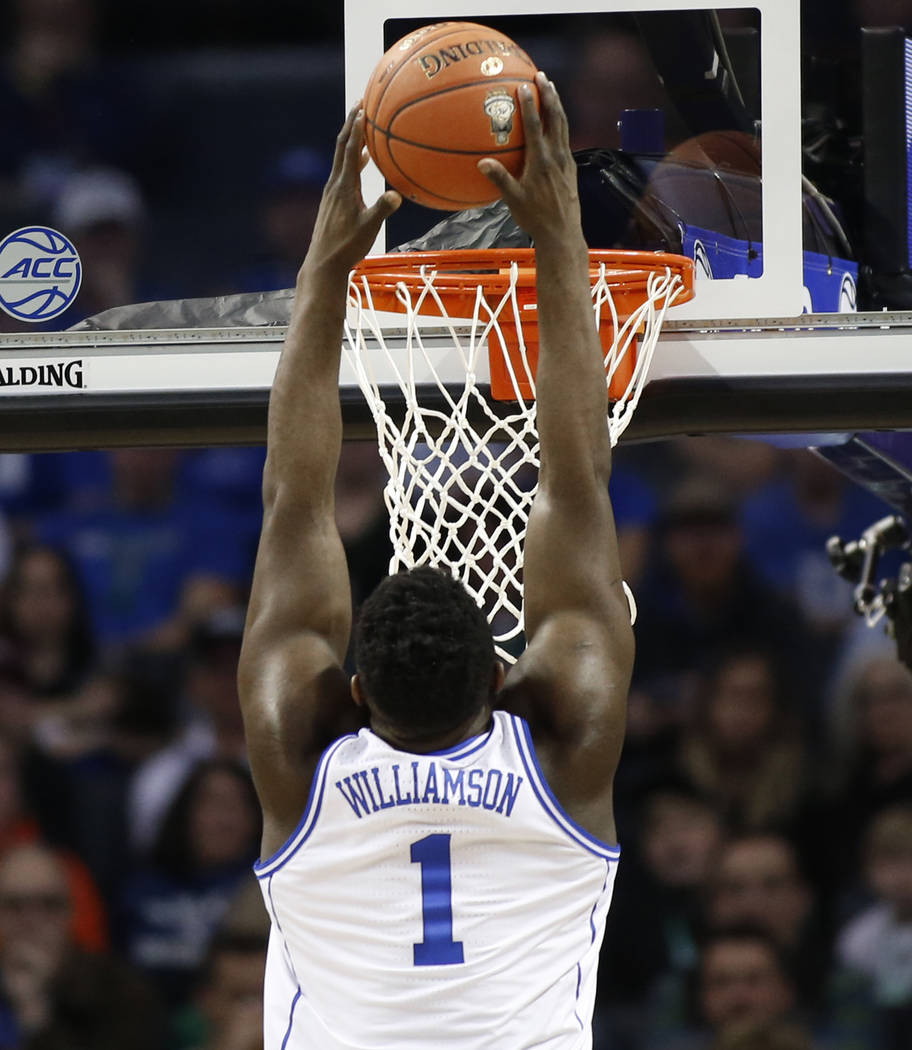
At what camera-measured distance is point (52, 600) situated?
215 inches

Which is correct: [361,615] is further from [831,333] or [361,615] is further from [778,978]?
[778,978]

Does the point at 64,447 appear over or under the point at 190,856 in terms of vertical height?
over

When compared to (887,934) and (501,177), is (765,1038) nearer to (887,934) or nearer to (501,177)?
(887,934)

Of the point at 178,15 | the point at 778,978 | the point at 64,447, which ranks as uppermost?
the point at 178,15

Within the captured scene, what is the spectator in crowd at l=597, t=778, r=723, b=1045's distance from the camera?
5.00 meters

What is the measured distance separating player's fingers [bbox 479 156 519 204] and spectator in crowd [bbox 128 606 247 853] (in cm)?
366

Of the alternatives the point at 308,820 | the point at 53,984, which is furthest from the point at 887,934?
the point at 308,820

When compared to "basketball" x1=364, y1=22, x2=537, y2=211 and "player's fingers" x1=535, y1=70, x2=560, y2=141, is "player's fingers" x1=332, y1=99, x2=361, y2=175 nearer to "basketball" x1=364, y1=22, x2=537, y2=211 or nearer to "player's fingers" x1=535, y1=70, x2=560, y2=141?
"basketball" x1=364, y1=22, x2=537, y2=211

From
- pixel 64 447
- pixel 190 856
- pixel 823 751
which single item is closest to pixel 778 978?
pixel 823 751

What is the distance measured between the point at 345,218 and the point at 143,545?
3.98 m

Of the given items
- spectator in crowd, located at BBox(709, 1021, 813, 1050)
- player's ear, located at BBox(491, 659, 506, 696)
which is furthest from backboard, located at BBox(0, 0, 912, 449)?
spectator in crowd, located at BBox(709, 1021, 813, 1050)

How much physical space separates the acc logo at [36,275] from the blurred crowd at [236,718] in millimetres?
1074

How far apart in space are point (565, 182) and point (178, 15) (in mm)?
2613

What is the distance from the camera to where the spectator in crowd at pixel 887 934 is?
16.3 ft
